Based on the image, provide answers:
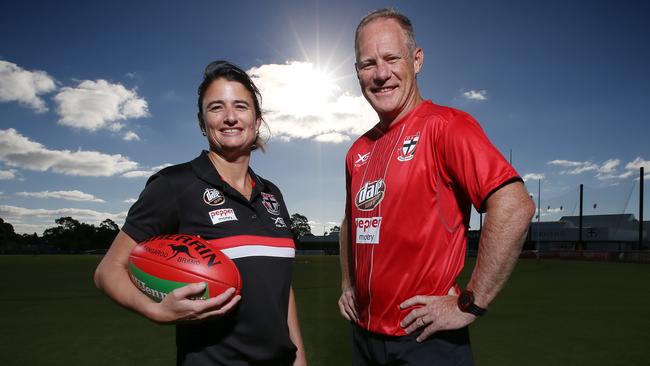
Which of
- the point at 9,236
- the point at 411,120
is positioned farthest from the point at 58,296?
the point at 9,236

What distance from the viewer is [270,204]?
8.50ft

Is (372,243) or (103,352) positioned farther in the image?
(103,352)

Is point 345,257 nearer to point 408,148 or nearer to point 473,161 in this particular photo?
point 408,148

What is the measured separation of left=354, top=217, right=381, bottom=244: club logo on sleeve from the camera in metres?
2.52

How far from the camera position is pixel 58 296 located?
1077 cm

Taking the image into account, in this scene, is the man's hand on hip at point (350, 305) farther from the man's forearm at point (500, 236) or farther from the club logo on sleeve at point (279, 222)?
the man's forearm at point (500, 236)

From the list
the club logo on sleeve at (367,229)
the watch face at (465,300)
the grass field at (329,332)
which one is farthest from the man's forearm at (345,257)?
the grass field at (329,332)

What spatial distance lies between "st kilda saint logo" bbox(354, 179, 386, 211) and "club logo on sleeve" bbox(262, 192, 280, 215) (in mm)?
515

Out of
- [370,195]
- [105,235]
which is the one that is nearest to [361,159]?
A: [370,195]

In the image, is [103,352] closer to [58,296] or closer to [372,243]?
[372,243]

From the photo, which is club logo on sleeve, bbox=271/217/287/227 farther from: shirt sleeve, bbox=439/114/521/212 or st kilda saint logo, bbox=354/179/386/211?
shirt sleeve, bbox=439/114/521/212

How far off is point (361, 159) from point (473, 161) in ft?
3.06

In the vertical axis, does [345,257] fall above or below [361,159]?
below

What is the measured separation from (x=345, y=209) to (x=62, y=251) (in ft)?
310
